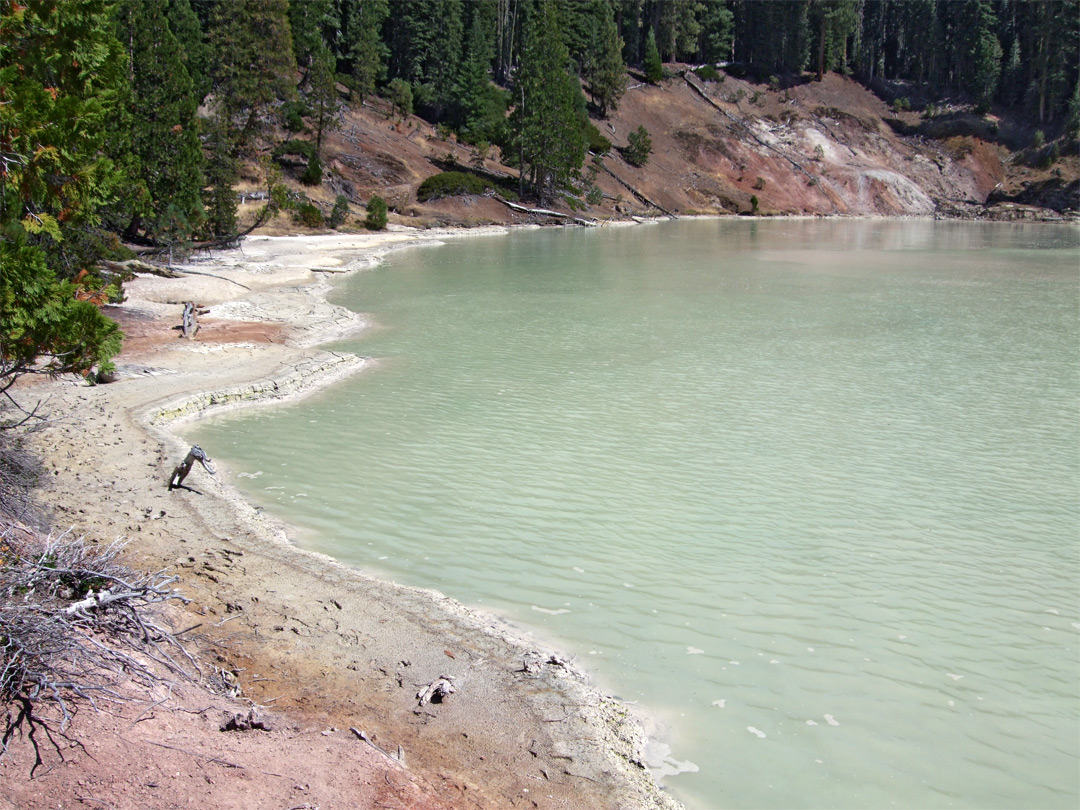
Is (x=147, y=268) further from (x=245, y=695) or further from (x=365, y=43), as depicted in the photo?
(x=365, y=43)

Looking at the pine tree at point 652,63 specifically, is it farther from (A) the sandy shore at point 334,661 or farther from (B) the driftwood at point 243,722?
(B) the driftwood at point 243,722

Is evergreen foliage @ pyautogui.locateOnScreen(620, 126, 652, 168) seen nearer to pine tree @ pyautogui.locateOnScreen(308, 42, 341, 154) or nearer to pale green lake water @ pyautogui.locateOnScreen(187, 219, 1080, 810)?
pine tree @ pyautogui.locateOnScreen(308, 42, 341, 154)

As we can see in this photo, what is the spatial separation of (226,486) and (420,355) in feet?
29.7

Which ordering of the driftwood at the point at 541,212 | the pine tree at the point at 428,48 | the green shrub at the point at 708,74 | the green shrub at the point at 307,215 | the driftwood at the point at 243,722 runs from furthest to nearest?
1. the green shrub at the point at 708,74
2. the pine tree at the point at 428,48
3. the driftwood at the point at 541,212
4. the green shrub at the point at 307,215
5. the driftwood at the point at 243,722

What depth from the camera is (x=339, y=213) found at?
50.7 m

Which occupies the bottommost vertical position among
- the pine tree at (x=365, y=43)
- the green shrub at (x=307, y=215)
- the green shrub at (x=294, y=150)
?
the green shrub at (x=307, y=215)

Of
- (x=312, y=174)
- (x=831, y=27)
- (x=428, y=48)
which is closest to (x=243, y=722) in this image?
(x=312, y=174)

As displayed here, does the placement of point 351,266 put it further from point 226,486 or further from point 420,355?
point 226,486

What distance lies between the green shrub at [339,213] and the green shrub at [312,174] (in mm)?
3503

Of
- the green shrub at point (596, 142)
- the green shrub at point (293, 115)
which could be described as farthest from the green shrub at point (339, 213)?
the green shrub at point (596, 142)

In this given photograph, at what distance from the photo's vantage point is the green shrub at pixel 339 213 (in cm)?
5053

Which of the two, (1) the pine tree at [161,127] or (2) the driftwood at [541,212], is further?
(2) the driftwood at [541,212]

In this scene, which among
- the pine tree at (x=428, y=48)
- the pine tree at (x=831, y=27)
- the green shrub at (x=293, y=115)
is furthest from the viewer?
the pine tree at (x=831, y=27)

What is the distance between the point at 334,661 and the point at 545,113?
64.0 meters
